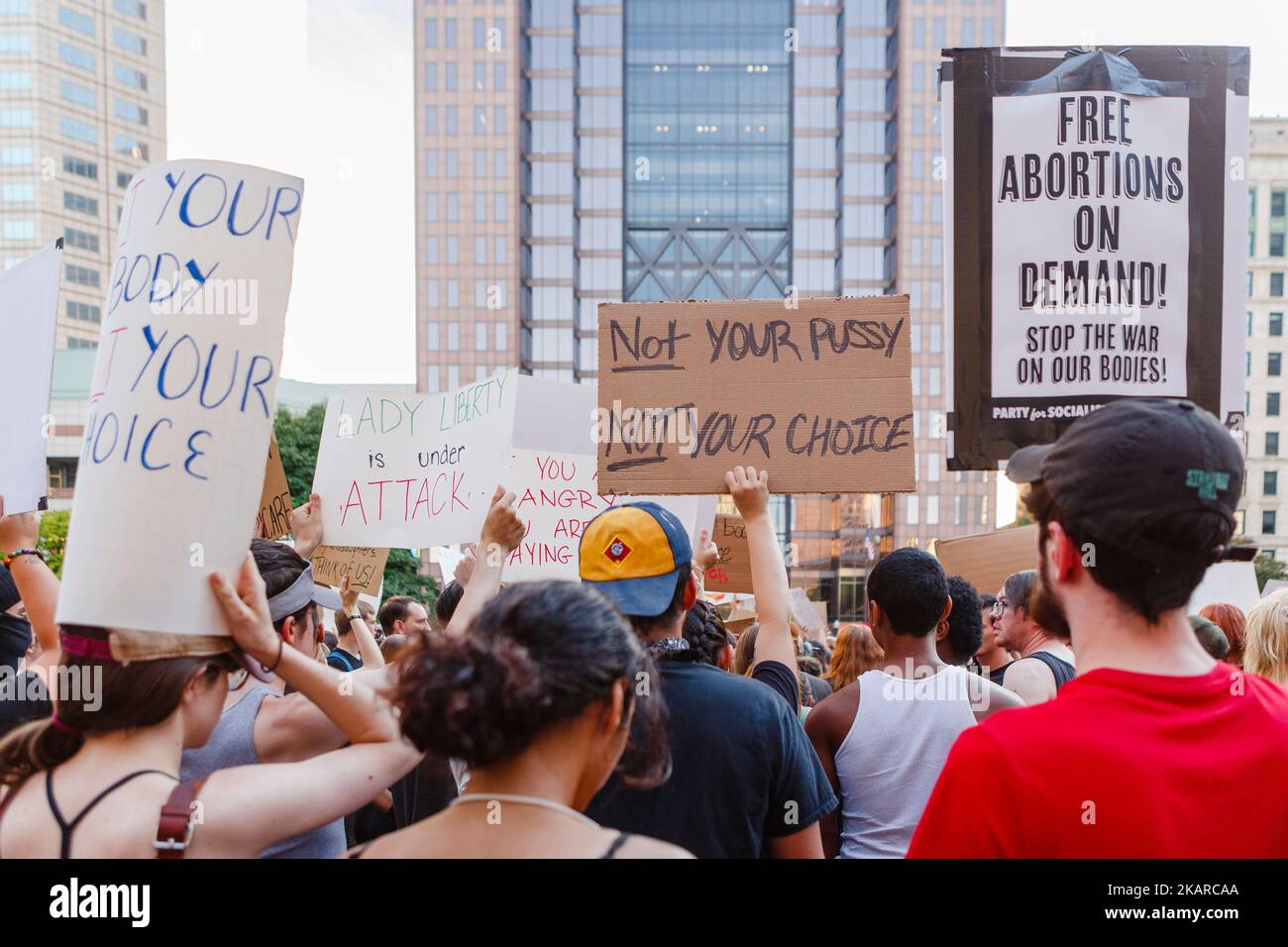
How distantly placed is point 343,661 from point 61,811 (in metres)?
3.09

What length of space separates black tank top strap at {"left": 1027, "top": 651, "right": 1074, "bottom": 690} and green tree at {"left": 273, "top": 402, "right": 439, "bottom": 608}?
27.5 metres

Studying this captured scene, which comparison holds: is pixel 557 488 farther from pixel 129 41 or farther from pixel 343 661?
pixel 129 41

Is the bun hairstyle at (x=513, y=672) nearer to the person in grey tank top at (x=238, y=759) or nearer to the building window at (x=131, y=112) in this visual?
the person in grey tank top at (x=238, y=759)

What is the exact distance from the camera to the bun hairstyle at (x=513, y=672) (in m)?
1.30

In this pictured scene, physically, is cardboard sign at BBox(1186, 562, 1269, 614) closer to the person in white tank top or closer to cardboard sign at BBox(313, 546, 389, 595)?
the person in white tank top

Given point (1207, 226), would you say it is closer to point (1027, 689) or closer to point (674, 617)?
point (1027, 689)

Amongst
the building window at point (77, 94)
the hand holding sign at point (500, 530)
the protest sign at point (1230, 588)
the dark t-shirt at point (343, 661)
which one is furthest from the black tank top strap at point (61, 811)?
the building window at point (77, 94)

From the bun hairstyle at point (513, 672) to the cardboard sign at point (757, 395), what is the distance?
1.48 meters

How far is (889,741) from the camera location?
271cm

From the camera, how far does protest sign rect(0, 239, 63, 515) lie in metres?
2.94

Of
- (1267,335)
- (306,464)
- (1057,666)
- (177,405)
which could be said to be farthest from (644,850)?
(1267,335)

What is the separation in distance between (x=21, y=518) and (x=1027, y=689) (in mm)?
3582

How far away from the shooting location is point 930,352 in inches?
2594
